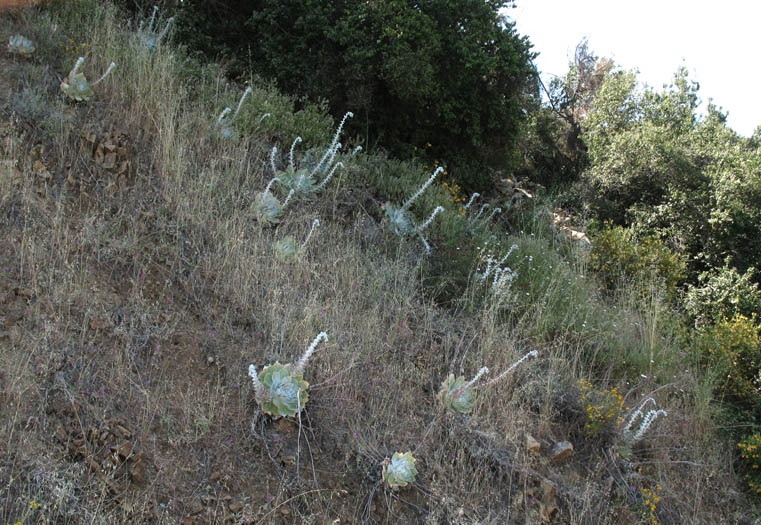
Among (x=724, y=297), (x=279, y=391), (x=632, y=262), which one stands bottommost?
(x=279, y=391)

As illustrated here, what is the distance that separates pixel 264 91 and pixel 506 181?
4.88 metres

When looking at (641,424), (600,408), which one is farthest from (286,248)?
(641,424)

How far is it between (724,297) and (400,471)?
23.0 feet

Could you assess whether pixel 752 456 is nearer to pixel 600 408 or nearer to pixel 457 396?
pixel 600 408

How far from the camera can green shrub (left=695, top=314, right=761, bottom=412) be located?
6191 mm

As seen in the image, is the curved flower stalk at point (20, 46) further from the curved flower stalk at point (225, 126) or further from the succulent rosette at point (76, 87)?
the curved flower stalk at point (225, 126)

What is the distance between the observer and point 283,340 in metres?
4.21

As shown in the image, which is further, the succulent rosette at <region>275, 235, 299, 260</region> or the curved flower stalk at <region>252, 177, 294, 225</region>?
the curved flower stalk at <region>252, 177, 294, 225</region>

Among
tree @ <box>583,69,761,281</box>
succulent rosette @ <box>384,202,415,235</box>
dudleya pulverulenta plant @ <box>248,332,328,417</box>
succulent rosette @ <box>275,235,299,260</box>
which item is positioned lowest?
dudleya pulverulenta plant @ <box>248,332,328,417</box>

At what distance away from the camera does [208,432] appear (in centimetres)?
351

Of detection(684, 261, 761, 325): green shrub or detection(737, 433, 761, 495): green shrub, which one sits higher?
detection(684, 261, 761, 325): green shrub

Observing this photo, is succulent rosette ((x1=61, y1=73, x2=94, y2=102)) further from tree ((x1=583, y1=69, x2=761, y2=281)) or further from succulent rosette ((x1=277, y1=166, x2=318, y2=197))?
tree ((x1=583, y1=69, x2=761, y2=281))

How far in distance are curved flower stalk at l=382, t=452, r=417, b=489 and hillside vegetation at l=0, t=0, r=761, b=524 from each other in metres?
0.01

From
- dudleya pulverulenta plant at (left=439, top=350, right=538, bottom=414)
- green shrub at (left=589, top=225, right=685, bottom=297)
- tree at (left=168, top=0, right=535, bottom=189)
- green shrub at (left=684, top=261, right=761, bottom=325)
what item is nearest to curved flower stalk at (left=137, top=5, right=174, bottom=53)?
tree at (left=168, top=0, right=535, bottom=189)
